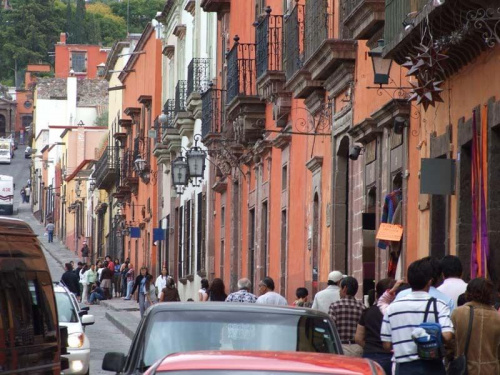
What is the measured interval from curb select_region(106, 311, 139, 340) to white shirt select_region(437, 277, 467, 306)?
56.2 feet

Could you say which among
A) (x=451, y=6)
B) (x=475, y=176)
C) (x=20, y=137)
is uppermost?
(x=20, y=137)

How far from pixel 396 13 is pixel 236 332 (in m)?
7.57

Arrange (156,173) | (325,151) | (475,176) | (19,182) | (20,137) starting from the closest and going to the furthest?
(475,176)
(325,151)
(156,173)
(19,182)
(20,137)

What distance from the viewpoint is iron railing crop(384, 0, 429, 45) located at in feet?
54.6

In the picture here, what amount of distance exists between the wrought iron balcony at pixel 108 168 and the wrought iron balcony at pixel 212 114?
24199 millimetres

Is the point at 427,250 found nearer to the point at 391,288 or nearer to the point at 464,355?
the point at 391,288

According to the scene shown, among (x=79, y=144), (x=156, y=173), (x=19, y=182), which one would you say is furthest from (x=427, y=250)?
(x=19, y=182)

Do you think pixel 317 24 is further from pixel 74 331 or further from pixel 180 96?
pixel 180 96

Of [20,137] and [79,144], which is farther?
[20,137]

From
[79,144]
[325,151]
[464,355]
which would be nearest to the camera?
[464,355]

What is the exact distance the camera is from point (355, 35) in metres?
20.5

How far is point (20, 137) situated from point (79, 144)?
3772 inches

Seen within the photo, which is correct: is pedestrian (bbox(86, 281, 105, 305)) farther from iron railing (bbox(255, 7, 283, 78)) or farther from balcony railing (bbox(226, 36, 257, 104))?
iron railing (bbox(255, 7, 283, 78))

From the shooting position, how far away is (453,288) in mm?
13125
